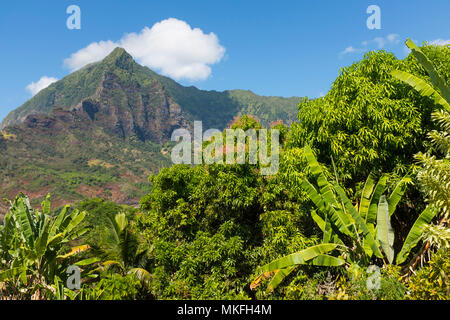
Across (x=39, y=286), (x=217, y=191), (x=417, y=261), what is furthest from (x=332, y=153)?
(x=39, y=286)

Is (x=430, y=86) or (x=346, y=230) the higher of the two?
(x=430, y=86)

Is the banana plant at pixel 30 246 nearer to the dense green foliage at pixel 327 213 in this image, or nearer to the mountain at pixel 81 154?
the dense green foliage at pixel 327 213

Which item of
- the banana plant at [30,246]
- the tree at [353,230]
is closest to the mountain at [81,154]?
the banana plant at [30,246]

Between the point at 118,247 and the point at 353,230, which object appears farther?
the point at 118,247

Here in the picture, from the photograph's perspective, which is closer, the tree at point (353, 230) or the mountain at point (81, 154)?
the tree at point (353, 230)

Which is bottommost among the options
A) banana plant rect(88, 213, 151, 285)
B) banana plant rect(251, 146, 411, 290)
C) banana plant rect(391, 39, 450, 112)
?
banana plant rect(88, 213, 151, 285)

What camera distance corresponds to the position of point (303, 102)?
9.29 meters

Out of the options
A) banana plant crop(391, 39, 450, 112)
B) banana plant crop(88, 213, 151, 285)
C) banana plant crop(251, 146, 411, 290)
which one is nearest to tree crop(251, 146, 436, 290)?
banana plant crop(251, 146, 411, 290)

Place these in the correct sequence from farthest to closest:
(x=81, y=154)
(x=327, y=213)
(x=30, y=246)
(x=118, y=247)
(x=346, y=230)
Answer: (x=81, y=154) < (x=118, y=247) < (x=30, y=246) < (x=327, y=213) < (x=346, y=230)

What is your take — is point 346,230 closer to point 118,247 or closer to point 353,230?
point 353,230

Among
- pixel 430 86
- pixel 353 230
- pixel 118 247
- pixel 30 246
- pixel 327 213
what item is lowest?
pixel 118 247

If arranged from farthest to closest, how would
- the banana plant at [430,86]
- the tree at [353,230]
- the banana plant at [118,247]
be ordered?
1. the banana plant at [118,247]
2. the banana plant at [430,86]
3. the tree at [353,230]

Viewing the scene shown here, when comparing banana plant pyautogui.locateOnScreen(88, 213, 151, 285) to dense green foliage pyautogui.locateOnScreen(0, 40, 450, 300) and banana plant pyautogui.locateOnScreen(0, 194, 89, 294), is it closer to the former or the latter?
dense green foliage pyautogui.locateOnScreen(0, 40, 450, 300)

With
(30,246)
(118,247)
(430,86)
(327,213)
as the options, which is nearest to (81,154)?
(118,247)
